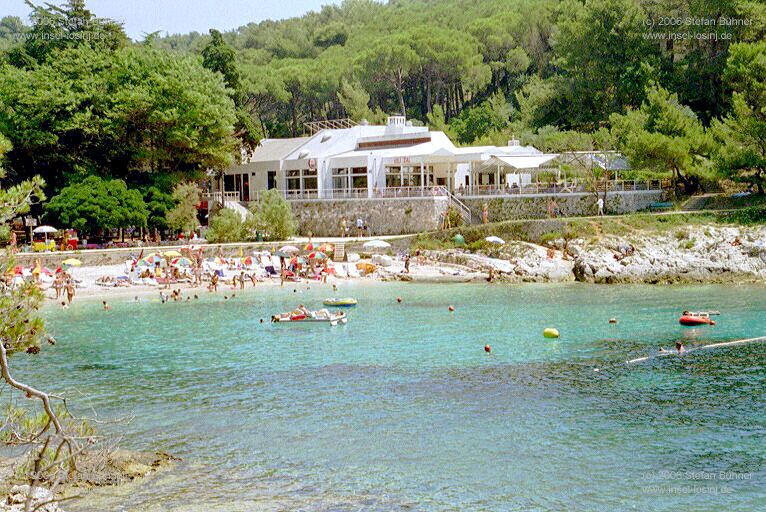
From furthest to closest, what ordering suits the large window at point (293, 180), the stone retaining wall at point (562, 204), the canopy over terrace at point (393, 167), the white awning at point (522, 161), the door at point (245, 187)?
the door at point (245, 187) → the large window at point (293, 180) → the canopy over terrace at point (393, 167) → the white awning at point (522, 161) → the stone retaining wall at point (562, 204)

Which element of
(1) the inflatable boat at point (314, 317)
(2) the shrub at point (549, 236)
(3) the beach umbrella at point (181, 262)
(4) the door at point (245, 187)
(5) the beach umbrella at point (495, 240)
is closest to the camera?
(1) the inflatable boat at point (314, 317)

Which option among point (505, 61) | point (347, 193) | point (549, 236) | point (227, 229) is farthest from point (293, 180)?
point (505, 61)

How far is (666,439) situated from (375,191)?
3852 centimetres

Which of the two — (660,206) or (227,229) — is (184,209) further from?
(660,206)

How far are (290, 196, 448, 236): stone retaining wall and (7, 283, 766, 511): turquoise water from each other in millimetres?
17669

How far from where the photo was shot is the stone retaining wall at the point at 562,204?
4981cm

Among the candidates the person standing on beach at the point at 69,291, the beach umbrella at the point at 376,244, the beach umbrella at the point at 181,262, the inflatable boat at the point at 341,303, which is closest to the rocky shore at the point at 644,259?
the beach umbrella at the point at 376,244

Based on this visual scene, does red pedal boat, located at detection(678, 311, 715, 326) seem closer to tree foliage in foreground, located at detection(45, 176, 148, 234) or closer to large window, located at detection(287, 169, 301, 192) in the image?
tree foliage in foreground, located at detection(45, 176, 148, 234)

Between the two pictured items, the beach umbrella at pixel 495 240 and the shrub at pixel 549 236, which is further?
the beach umbrella at pixel 495 240

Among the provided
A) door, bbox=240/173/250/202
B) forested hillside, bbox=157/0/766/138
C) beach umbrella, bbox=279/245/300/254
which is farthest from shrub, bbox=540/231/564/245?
door, bbox=240/173/250/202

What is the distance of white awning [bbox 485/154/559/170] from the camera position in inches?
2072

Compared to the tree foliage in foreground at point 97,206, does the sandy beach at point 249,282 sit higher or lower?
lower

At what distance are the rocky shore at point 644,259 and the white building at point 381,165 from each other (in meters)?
8.37

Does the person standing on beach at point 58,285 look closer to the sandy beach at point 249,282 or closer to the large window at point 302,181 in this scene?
the sandy beach at point 249,282
